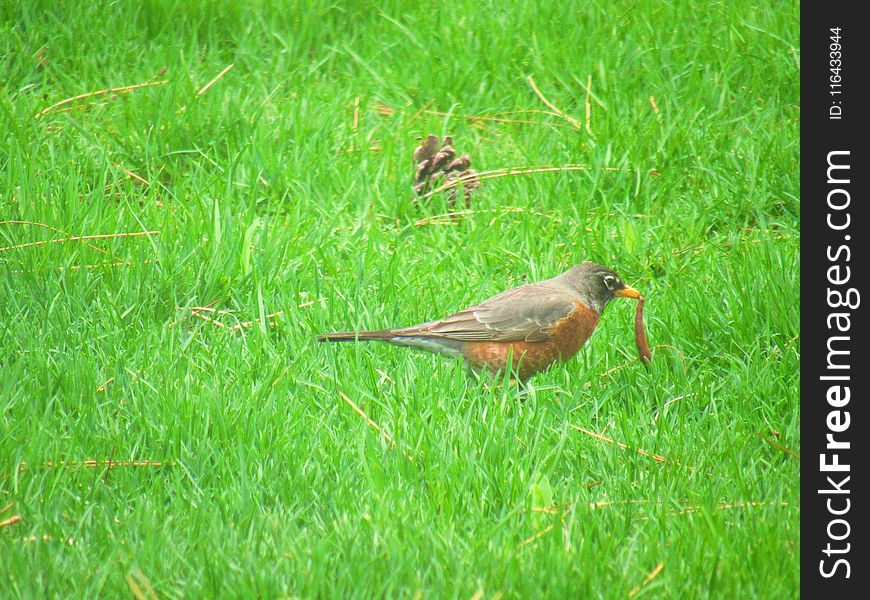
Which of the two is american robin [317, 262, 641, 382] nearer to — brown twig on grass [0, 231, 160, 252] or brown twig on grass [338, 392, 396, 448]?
brown twig on grass [338, 392, 396, 448]

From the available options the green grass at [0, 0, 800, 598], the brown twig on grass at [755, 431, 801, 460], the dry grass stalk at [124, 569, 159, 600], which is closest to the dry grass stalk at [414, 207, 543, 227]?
the green grass at [0, 0, 800, 598]

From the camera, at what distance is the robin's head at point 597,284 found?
4250 mm

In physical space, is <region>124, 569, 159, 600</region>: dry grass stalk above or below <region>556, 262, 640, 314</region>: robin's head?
below

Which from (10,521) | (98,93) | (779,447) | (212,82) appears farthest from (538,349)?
(98,93)

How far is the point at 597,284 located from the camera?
428 centimetres

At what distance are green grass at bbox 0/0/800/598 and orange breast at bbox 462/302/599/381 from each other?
81 millimetres

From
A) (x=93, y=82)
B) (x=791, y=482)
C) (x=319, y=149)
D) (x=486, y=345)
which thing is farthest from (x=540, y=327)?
(x=93, y=82)

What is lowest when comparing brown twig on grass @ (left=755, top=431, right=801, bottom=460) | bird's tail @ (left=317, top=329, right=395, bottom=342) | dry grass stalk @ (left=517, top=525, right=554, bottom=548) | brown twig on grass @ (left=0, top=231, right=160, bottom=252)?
brown twig on grass @ (left=755, top=431, right=801, bottom=460)

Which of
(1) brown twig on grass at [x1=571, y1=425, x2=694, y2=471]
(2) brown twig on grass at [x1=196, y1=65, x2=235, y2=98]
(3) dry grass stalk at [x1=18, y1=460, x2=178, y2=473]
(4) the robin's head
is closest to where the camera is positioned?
(3) dry grass stalk at [x1=18, y1=460, x2=178, y2=473]

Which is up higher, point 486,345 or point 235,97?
point 235,97

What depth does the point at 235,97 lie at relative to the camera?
5574mm

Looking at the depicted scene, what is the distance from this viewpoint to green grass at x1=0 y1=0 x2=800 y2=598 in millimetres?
2814

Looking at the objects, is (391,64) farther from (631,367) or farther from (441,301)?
(631,367)
